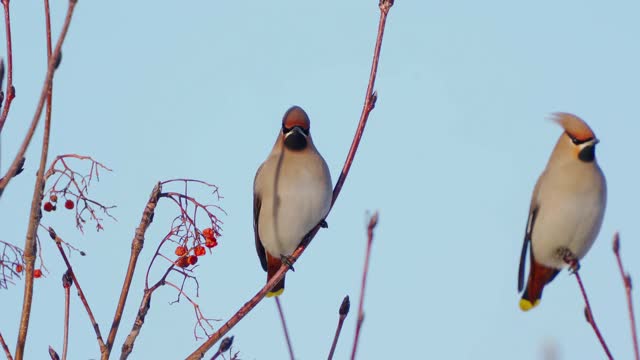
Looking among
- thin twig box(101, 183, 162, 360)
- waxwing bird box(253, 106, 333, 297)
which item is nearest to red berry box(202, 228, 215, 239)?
thin twig box(101, 183, 162, 360)

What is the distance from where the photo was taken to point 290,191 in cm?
454

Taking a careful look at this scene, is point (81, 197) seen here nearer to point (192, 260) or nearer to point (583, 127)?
point (192, 260)

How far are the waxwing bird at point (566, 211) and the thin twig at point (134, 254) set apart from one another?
131cm

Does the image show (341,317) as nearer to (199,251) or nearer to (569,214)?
(199,251)

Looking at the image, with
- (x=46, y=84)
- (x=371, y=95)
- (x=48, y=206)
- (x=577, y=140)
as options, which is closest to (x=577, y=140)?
(x=577, y=140)

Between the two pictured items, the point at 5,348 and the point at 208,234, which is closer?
the point at 5,348

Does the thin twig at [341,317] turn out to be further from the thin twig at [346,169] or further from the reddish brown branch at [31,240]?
the reddish brown branch at [31,240]

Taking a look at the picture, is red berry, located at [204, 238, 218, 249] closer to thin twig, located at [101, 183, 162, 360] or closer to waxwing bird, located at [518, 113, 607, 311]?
thin twig, located at [101, 183, 162, 360]

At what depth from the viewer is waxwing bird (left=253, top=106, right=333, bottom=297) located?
4.42 m

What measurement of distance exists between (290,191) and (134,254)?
6.38 ft

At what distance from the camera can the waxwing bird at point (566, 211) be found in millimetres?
3389

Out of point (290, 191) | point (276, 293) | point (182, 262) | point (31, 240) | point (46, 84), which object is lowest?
point (276, 293)

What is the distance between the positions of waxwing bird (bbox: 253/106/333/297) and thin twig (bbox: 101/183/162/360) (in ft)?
5.53

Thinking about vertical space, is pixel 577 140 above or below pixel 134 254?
above
